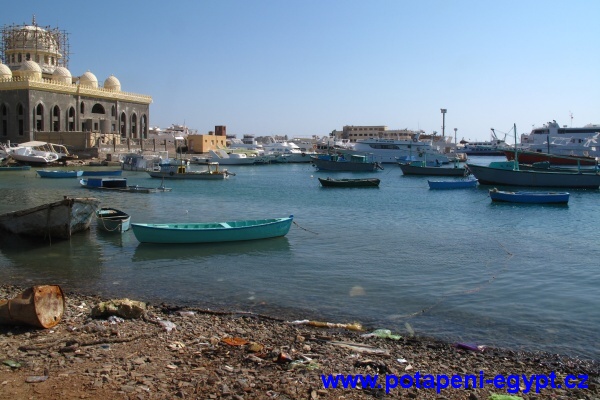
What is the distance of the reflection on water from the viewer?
1991 centimetres

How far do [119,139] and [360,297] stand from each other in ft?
242

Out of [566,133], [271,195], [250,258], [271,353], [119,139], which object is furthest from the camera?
[566,133]

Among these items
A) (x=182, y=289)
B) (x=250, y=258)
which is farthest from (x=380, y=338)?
(x=250, y=258)

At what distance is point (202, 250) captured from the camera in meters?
21.0

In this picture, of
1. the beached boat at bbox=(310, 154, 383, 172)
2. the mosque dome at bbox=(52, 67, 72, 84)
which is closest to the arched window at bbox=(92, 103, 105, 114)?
the mosque dome at bbox=(52, 67, 72, 84)

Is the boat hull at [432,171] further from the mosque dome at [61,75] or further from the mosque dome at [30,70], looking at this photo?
the mosque dome at [30,70]

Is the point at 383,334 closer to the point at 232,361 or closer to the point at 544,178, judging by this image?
the point at 232,361

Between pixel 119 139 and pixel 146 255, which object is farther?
pixel 119 139

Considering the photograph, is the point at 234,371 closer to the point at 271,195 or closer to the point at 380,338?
the point at 380,338

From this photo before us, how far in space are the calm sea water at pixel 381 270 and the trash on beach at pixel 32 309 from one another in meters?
3.55

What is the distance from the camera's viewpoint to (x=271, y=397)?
26.5 feet

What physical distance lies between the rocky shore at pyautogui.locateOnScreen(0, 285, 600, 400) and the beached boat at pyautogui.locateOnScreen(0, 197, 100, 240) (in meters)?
10.7

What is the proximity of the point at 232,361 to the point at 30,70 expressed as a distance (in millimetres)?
76028

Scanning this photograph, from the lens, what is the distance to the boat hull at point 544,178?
50625mm
